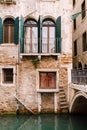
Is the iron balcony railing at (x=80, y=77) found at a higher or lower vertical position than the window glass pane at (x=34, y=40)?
lower

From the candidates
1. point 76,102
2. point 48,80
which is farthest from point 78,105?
point 48,80

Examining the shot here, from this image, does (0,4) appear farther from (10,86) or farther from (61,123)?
(61,123)

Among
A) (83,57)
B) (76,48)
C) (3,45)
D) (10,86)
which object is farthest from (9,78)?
(76,48)

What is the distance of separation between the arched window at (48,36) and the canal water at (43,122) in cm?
375

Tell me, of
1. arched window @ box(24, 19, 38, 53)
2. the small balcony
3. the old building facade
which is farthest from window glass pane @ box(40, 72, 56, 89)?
arched window @ box(24, 19, 38, 53)

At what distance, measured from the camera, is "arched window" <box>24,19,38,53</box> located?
1756cm

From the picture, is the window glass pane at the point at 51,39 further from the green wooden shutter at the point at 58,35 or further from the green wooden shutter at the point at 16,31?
the green wooden shutter at the point at 16,31

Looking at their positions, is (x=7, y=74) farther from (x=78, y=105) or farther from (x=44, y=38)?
(x=78, y=105)

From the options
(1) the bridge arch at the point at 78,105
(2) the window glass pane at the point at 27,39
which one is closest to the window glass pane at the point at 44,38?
(2) the window glass pane at the point at 27,39

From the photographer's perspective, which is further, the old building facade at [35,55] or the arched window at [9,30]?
the arched window at [9,30]

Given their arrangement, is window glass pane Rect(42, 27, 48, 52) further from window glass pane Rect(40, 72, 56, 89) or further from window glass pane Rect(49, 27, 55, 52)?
window glass pane Rect(40, 72, 56, 89)

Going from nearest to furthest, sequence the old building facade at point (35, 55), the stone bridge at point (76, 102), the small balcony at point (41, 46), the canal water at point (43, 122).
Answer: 1. the canal water at point (43, 122)
2. the stone bridge at point (76, 102)
3. the old building facade at point (35, 55)
4. the small balcony at point (41, 46)

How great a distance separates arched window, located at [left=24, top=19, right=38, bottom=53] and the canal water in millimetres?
3783

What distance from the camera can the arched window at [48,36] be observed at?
1759 cm
